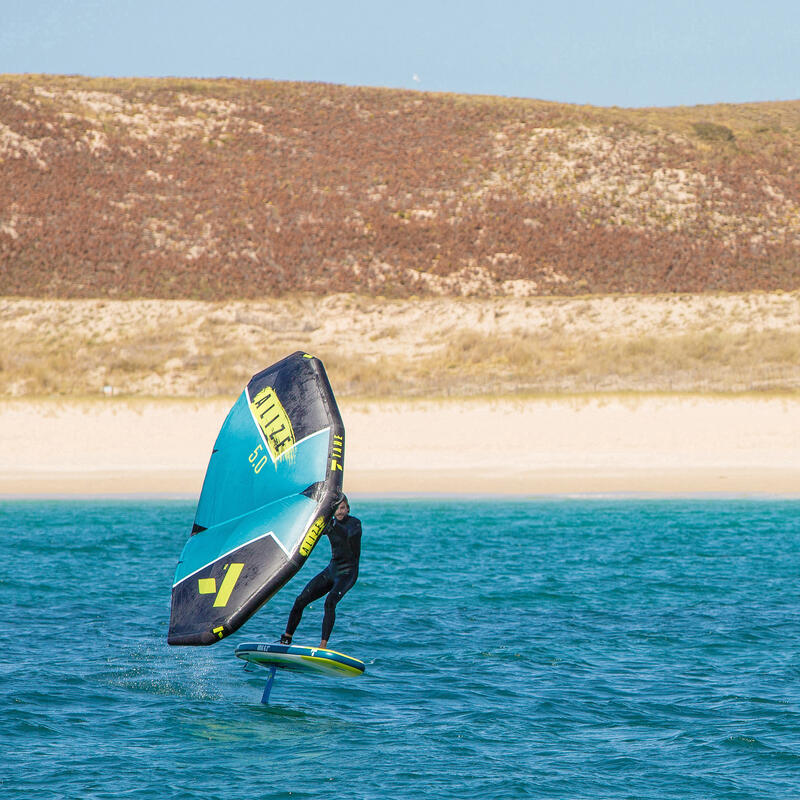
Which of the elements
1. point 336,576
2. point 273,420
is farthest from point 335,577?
point 273,420

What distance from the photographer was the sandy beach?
34.6 m

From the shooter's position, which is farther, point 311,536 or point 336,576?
point 336,576

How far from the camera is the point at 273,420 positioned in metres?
11.2

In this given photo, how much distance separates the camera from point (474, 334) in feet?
167

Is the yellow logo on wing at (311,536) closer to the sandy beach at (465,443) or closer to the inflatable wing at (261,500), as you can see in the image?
the inflatable wing at (261,500)

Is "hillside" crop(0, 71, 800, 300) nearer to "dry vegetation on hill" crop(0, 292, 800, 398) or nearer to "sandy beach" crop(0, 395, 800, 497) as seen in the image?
"dry vegetation on hill" crop(0, 292, 800, 398)

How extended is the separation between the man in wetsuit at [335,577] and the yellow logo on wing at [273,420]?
36.6 inches

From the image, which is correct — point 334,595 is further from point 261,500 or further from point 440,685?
point 440,685

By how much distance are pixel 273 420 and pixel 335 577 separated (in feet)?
5.70

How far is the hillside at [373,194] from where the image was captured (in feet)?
195

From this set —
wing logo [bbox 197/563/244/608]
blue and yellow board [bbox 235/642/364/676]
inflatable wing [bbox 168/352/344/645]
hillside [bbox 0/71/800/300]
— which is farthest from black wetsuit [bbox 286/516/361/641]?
hillside [bbox 0/71/800/300]

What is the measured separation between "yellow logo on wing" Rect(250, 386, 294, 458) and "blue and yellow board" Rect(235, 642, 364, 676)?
72.3 inches

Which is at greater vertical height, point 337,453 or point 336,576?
point 337,453

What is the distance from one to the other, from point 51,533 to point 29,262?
3743cm
